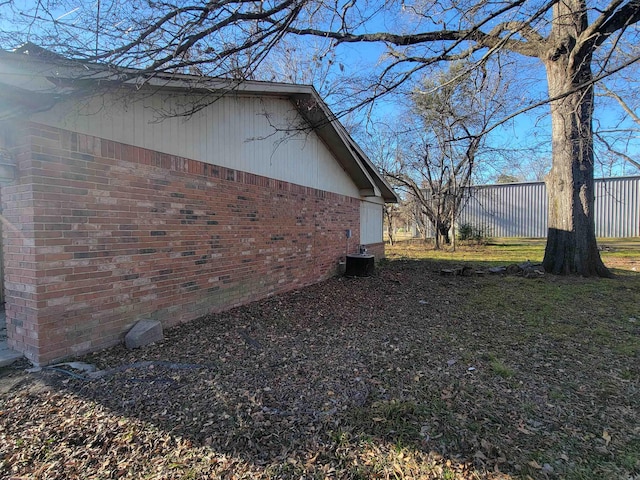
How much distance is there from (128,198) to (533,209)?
96.6 ft

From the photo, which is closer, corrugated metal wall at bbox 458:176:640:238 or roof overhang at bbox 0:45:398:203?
roof overhang at bbox 0:45:398:203

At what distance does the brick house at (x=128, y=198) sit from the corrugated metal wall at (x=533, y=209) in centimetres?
1925

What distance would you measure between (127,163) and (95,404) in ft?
8.69

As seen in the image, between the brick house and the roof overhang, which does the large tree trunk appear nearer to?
the brick house

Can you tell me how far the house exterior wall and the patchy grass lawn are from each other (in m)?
2.52

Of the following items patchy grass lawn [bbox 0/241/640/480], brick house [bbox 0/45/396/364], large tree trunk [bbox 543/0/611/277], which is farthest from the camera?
large tree trunk [bbox 543/0/611/277]

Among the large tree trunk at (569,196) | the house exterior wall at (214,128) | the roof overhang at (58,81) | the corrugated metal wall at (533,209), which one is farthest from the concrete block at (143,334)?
the corrugated metal wall at (533,209)

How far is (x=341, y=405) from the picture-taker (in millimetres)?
2793

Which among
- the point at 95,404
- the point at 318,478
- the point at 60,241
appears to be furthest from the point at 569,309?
the point at 60,241

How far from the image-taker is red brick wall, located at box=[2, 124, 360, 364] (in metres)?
3.25

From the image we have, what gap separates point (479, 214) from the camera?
27.8 m

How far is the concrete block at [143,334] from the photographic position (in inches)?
152

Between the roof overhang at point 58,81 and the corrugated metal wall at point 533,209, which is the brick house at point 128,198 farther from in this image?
the corrugated metal wall at point 533,209

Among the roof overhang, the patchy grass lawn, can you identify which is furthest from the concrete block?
the roof overhang
